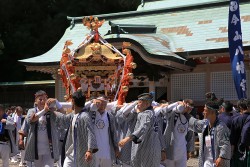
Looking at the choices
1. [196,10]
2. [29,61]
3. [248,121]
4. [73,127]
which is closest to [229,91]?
[196,10]

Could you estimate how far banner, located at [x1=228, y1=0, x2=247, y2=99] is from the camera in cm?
1332

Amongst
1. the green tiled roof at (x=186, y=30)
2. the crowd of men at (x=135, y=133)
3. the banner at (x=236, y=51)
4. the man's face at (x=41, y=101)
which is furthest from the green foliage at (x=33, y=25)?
the man's face at (x=41, y=101)

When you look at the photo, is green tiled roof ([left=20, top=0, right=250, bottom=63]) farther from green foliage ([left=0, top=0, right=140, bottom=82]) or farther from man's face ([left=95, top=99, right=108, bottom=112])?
green foliage ([left=0, top=0, right=140, bottom=82])

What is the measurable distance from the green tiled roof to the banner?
1756 millimetres

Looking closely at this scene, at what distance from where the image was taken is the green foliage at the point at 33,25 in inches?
1185

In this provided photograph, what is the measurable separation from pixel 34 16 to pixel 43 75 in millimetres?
3623

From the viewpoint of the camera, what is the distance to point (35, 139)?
8867 millimetres

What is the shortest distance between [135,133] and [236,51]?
631 cm

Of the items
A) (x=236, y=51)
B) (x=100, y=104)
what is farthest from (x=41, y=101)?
(x=236, y=51)

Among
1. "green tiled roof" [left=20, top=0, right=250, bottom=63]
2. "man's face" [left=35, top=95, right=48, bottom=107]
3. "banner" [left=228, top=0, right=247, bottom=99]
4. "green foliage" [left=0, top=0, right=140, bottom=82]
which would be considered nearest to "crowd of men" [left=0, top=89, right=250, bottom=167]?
"man's face" [left=35, top=95, right=48, bottom=107]

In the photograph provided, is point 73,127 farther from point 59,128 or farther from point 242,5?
point 242,5

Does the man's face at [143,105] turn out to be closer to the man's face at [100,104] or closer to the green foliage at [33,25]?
the man's face at [100,104]

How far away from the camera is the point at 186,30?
59.1ft

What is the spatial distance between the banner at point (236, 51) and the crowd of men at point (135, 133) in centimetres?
402
